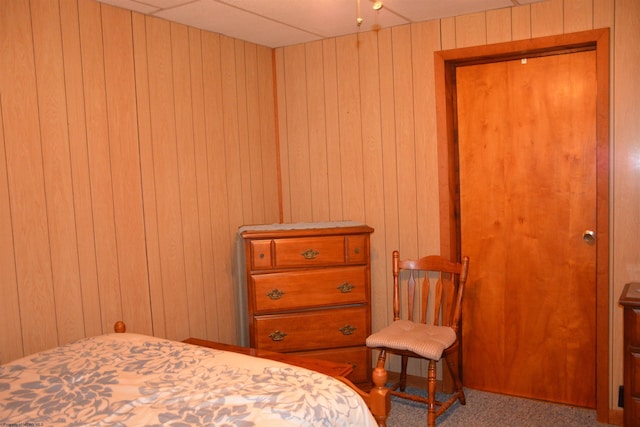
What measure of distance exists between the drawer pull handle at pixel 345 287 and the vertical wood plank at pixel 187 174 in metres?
0.90

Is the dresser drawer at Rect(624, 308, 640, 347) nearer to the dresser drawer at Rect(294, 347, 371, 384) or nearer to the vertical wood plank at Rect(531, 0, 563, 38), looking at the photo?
the dresser drawer at Rect(294, 347, 371, 384)

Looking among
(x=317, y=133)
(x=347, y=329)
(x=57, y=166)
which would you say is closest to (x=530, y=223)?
(x=347, y=329)

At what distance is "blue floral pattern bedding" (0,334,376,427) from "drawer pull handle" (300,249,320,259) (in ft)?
4.32

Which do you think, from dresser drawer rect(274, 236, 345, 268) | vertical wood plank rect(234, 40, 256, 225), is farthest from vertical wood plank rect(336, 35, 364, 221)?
vertical wood plank rect(234, 40, 256, 225)

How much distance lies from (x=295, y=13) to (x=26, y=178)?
5.70 ft

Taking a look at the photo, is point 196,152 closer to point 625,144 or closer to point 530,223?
point 530,223

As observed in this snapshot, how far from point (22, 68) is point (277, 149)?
6.42 ft

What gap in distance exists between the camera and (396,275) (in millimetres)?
3557

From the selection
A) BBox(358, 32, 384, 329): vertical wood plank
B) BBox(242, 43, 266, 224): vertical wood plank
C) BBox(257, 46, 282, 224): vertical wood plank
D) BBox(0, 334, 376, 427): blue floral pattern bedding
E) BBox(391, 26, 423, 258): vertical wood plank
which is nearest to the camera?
BBox(0, 334, 376, 427): blue floral pattern bedding

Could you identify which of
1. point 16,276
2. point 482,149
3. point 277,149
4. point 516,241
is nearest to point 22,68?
point 16,276

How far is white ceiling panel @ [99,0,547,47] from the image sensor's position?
3012 mm

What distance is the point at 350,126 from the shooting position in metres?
3.89

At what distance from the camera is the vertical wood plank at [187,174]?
11.0 ft

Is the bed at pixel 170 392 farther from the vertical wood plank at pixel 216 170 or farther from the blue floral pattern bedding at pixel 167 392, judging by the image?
the vertical wood plank at pixel 216 170
